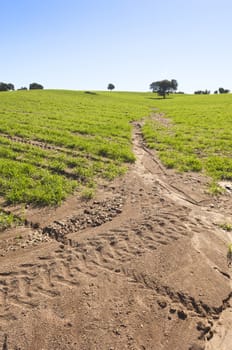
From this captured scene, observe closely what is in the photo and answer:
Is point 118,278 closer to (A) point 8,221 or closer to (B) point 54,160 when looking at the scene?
(A) point 8,221

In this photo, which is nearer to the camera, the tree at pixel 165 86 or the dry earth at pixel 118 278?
the dry earth at pixel 118 278

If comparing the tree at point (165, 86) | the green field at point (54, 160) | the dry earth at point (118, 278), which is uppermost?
the tree at point (165, 86)

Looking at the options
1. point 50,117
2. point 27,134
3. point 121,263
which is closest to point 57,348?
point 121,263

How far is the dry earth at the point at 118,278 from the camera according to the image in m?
4.03

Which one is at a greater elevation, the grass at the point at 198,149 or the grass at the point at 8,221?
the grass at the point at 198,149

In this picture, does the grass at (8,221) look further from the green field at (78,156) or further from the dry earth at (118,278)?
the dry earth at (118,278)

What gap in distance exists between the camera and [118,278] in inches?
198

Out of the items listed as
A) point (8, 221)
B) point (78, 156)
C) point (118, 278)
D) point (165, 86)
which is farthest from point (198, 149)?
point (165, 86)

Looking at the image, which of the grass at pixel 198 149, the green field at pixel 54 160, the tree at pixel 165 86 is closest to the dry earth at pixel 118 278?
the green field at pixel 54 160

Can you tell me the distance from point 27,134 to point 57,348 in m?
13.6

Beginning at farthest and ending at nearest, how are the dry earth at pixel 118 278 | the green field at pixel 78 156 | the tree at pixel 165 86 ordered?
the tree at pixel 165 86 < the green field at pixel 78 156 < the dry earth at pixel 118 278

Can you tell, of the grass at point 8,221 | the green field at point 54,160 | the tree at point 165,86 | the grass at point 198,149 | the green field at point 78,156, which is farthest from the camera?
the tree at point 165,86

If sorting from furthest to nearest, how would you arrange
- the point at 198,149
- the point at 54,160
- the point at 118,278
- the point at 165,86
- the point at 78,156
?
the point at 165,86 → the point at 198,149 → the point at 78,156 → the point at 54,160 → the point at 118,278

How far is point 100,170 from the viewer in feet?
35.1
